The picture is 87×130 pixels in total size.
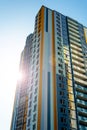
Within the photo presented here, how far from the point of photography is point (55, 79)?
185 feet

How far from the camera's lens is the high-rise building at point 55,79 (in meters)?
50.0

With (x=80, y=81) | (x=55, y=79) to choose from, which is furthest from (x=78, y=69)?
(x=55, y=79)

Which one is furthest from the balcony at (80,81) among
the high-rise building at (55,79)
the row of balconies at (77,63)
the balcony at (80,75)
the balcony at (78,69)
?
the row of balconies at (77,63)

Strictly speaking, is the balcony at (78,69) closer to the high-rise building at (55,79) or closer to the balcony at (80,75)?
the high-rise building at (55,79)

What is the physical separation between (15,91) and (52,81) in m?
43.5

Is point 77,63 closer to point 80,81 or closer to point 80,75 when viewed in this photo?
point 80,75

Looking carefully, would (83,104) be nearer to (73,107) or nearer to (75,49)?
(73,107)

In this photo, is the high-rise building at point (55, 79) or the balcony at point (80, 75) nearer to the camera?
the high-rise building at point (55, 79)

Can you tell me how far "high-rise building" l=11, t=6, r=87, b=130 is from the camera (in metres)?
50.0

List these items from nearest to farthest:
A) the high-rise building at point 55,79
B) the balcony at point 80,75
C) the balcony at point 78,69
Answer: the high-rise building at point 55,79 < the balcony at point 80,75 < the balcony at point 78,69

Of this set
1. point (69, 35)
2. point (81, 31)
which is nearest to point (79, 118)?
point (69, 35)

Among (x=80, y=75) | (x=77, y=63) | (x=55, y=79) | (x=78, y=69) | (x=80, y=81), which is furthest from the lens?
(x=77, y=63)

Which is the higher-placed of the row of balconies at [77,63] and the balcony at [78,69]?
the row of balconies at [77,63]

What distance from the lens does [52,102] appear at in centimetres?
5125
